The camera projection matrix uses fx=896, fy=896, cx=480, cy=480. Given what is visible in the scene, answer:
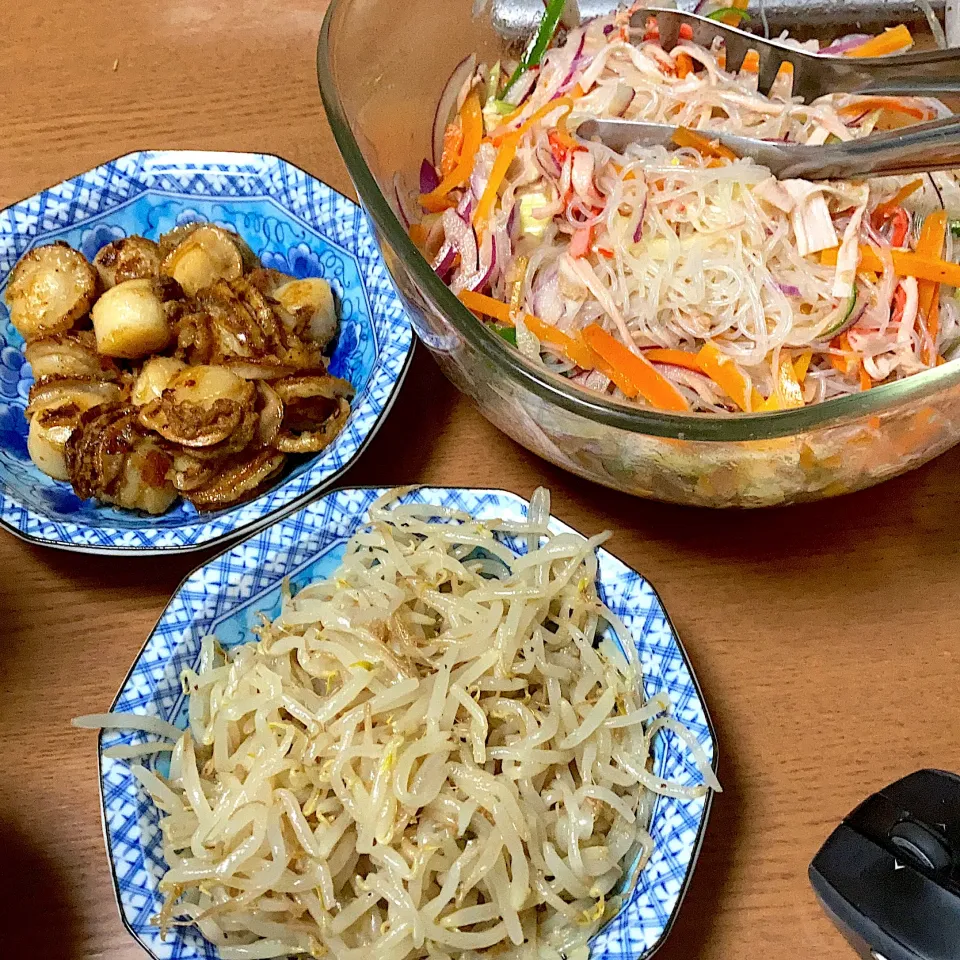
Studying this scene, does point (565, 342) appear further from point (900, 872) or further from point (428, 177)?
point (900, 872)

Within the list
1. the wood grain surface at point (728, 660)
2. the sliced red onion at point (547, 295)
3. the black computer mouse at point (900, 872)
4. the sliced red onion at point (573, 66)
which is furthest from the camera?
the sliced red onion at point (573, 66)

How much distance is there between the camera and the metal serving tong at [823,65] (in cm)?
90

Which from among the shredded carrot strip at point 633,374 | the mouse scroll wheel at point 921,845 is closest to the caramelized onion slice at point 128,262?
the shredded carrot strip at point 633,374

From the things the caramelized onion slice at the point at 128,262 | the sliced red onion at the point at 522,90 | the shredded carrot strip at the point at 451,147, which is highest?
the sliced red onion at the point at 522,90

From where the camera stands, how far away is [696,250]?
35.9 inches

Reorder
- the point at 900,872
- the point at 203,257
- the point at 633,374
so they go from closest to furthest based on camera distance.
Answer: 1. the point at 900,872
2. the point at 633,374
3. the point at 203,257

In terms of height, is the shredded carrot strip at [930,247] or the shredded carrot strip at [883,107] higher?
the shredded carrot strip at [883,107]

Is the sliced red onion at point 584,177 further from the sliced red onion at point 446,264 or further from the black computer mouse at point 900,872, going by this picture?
the black computer mouse at point 900,872

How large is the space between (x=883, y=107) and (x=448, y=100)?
1.62 feet

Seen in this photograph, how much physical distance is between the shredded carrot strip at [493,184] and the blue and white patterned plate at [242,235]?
149mm

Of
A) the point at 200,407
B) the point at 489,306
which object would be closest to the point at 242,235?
the point at 200,407

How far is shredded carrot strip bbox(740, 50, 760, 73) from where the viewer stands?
1.03 meters

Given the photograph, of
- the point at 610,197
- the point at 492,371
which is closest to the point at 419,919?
the point at 492,371

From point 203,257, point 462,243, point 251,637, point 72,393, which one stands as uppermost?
point 462,243
